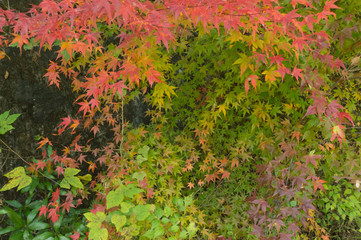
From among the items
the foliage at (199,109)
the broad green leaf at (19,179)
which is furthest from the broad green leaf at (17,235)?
the broad green leaf at (19,179)

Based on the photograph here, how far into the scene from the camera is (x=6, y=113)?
109 inches

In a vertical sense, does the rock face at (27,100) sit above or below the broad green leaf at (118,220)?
above

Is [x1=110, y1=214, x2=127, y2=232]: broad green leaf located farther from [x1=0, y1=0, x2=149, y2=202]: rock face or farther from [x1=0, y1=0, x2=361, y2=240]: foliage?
[x1=0, y1=0, x2=149, y2=202]: rock face

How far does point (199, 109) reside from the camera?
3842mm

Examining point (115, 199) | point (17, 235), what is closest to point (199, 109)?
point (115, 199)

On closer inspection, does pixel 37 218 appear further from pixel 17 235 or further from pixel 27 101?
pixel 27 101

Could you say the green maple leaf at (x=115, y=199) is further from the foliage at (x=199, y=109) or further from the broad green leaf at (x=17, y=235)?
the broad green leaf at (x=17, y=235)

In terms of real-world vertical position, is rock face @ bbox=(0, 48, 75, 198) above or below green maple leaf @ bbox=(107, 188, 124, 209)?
above

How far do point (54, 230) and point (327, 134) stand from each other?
3079 millimetres

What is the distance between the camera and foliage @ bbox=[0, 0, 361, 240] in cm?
197

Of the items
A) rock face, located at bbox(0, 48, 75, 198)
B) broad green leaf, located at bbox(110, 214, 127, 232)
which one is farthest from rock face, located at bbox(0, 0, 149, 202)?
broad green leaf, located at bbox(110, 214, 127, 232)

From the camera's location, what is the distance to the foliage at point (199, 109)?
1.97 meters

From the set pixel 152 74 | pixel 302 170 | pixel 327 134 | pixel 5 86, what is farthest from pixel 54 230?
pixel 327 134

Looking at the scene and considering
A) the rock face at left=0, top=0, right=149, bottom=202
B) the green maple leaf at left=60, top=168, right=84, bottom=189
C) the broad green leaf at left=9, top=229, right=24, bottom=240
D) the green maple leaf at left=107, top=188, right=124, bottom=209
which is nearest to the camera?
the green maple leaf at left=107, top=188, right=124, bottom=209
